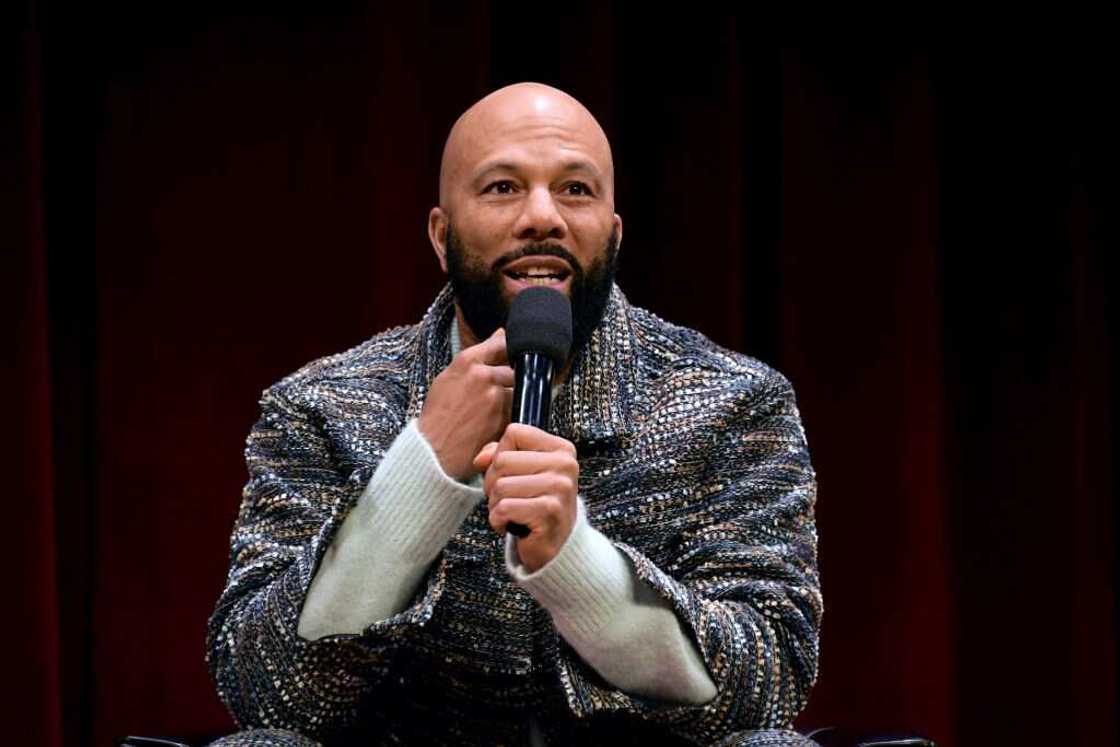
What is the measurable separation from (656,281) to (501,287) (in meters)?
0.69

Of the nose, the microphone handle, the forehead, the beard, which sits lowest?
the microphone handle

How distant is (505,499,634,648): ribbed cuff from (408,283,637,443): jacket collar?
0.66 feet

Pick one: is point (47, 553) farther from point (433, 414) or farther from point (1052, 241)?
point (1052, 241)

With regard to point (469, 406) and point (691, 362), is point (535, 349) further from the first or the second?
point (691, 362)

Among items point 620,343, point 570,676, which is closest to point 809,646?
point 570,676

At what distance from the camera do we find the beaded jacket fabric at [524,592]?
4.61ft

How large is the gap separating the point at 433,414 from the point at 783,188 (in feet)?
3.22

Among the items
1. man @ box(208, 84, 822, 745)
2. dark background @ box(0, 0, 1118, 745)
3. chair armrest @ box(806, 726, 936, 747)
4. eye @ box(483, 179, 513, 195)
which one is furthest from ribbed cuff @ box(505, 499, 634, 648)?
dark background @ box(0, 0, 1118, 745)

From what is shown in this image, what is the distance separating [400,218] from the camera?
2.09 meters

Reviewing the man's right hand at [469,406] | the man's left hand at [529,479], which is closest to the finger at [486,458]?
the man's left hand at [529,479]

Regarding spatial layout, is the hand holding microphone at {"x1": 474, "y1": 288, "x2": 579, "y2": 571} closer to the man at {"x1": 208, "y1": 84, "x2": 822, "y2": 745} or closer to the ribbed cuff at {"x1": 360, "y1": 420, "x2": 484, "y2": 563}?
the man at {"x1": 208, "y1": 84, "x2": 822, "y2": 745}

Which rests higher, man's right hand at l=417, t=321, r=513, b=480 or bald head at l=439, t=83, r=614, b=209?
bald head at l=439, t=83, r=614, b=209

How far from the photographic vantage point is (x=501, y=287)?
62.0 inches

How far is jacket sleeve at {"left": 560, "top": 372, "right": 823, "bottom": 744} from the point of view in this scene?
4.57 ft
